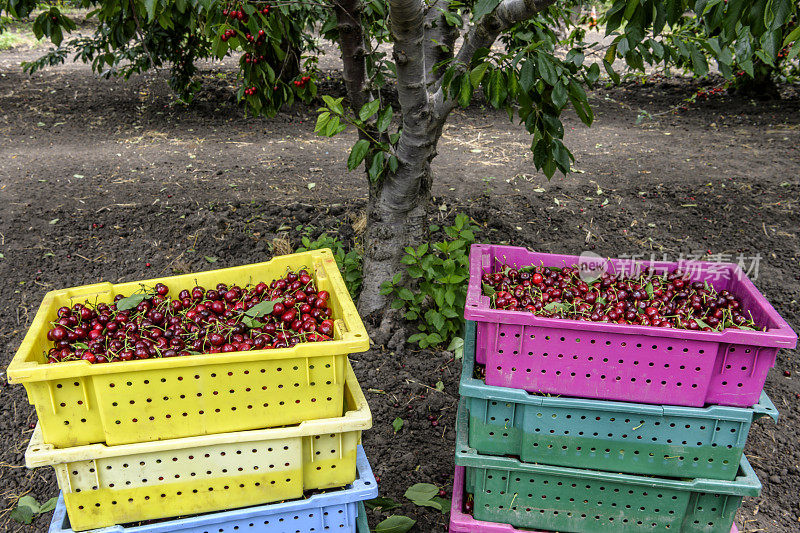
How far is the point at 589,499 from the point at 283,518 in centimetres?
116

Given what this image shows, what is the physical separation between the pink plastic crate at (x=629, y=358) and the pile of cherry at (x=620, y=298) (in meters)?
0.10

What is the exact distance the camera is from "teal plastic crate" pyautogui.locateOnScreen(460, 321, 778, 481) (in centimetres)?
221

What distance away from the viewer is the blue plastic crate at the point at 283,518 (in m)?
2.03

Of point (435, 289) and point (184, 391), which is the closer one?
point (184, 391)

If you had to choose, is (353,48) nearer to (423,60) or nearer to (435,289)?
(423,60)

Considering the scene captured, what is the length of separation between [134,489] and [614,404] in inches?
65.1

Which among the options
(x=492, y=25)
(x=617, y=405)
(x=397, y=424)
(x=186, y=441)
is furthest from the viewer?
(x=397, y=424)

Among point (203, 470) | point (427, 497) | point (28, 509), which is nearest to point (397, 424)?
point (427, 497)

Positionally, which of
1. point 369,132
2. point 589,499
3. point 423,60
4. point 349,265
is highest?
point 423,60

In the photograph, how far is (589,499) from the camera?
7.88 ft

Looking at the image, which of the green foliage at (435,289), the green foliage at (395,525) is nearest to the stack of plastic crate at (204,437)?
the green foliage at (395,525)

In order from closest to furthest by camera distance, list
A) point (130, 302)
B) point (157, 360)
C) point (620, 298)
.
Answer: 1. point (157, 360)
2. point (130, 302)
3. point (620, 298)

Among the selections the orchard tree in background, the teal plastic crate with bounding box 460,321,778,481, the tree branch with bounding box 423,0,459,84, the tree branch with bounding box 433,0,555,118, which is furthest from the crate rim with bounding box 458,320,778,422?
the tree branch with bounding box 423,0,459,84

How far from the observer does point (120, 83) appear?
941 cm
